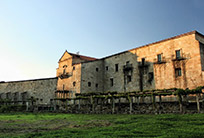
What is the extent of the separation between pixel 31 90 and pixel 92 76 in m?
16.0

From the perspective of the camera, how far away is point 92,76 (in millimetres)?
36656

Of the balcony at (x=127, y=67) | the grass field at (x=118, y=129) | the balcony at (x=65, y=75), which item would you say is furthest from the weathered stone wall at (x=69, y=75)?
the grass field at (x=118, y=129)

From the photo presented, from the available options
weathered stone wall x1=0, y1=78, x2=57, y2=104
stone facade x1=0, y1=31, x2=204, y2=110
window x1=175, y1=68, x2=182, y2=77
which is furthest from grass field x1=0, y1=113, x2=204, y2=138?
weathered stone wall x1=0, y1=78, x2=57, y2=104

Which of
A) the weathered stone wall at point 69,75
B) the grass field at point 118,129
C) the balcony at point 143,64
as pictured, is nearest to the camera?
the grass field at point 118,129

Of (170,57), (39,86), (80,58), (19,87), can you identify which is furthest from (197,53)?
(19,87)

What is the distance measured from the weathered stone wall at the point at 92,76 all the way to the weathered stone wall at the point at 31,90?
8114 millimetres

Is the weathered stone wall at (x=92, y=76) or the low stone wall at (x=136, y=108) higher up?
the weathered stone wall at (x=92, y=76)

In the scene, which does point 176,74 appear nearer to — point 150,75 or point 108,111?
point 150,75

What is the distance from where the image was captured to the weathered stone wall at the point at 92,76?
116 feet

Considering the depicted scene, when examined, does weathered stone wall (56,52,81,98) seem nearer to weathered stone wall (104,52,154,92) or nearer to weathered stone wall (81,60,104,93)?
weathered stone wall (81,60,104,93)

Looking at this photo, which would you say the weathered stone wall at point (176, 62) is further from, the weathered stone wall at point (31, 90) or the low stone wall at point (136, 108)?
the weathered stone wall at point (31, 90)

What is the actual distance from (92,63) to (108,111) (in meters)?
13.6

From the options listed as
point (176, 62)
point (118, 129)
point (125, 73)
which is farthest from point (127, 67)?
point (118, 129)

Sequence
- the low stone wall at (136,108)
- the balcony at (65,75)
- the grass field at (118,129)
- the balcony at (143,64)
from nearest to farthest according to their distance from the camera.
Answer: the grass field at (118,129) → the low stone wall at (136,108) → the balcony at (143,64) → the balcony at (65,75)
